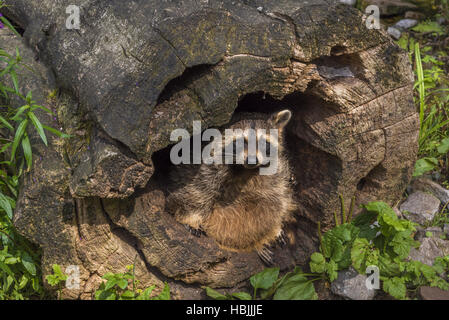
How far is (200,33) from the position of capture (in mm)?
2213

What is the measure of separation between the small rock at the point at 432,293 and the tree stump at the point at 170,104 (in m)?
0.75

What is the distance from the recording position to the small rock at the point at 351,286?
2.88 metres

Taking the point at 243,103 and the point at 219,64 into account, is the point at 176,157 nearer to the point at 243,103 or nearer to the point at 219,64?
the point at 243,103

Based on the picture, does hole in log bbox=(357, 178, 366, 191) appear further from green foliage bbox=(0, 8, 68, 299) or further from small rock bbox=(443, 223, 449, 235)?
green foliage bbox=(0, 8, 68, 299)

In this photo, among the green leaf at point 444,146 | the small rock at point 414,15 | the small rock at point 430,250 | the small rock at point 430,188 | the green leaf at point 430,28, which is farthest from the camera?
the small rock at point 414,15

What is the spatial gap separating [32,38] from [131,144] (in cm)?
119

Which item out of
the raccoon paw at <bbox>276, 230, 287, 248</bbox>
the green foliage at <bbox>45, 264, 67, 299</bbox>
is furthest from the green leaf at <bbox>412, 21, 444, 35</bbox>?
the green foliage at <bbox>45, 264, 67, 299</bbox>

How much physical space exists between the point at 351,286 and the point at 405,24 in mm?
2995

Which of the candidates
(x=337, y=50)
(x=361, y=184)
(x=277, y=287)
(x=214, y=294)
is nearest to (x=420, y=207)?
(x=361, y=184)

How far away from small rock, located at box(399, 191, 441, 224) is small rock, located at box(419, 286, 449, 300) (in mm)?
844

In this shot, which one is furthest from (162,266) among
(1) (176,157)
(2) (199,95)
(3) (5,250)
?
(2) (199,95)

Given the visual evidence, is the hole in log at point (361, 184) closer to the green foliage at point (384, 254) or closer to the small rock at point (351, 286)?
the green foliage at point (384, 254)

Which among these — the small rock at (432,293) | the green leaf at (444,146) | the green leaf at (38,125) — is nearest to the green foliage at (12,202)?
the green leaf at (38,125)

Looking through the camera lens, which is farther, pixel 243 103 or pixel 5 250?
pixel 243 103
